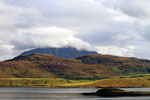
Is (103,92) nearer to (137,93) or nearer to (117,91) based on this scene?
(117,91)

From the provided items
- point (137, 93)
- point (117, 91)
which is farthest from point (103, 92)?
point (137, 93)

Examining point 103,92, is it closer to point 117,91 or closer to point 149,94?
point 117,91

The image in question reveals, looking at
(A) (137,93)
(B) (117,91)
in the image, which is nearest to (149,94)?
(A) (137,93)

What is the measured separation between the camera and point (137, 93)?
182 m

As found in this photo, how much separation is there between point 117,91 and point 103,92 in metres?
11.2

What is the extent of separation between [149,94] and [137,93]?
8.04 meters

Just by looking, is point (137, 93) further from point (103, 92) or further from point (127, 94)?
point (103, 92)

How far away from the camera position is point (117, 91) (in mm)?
184000

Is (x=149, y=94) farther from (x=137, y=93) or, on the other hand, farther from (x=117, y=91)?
(x=117, y=91)

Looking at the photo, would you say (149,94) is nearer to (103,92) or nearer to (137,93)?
(137,93)

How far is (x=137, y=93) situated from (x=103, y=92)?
79.3 ft

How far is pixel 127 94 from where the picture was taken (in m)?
181

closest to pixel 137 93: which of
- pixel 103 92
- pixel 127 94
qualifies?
pixel 127 94
